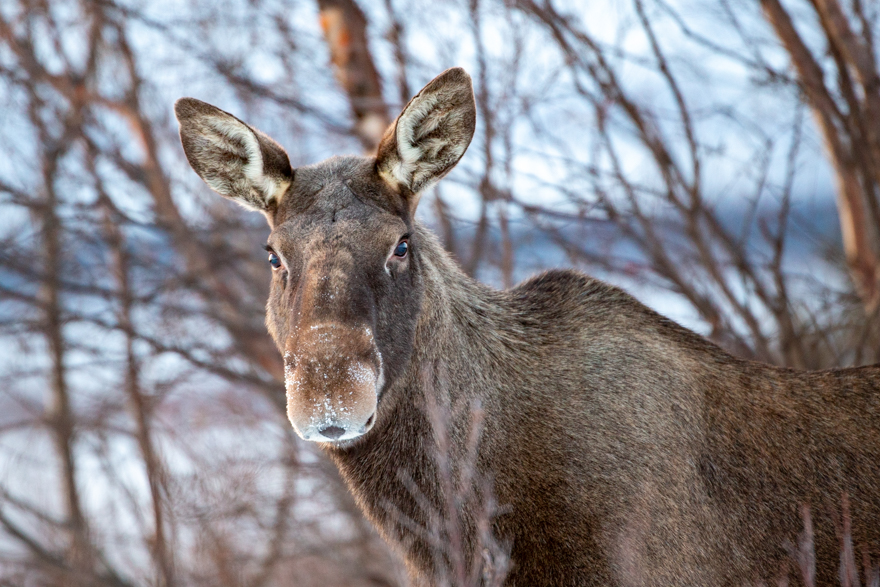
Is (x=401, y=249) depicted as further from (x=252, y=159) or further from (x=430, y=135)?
(x=252, y=159)

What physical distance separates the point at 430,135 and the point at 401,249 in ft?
2.27

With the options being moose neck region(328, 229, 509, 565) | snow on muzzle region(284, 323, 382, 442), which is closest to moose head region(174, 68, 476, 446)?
snow on muzzle region(284, 323, 382, 442)

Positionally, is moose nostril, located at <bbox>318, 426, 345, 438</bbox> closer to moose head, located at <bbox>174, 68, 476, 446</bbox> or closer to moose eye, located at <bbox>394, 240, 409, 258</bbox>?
moose head, located at <bbox>174, 68, 476, 446</bbox>

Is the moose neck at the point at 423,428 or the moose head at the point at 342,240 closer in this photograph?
the moose head at the point at 342,240

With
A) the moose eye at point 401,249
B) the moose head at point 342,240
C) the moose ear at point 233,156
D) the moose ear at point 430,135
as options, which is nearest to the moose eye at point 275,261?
the moose head at point 342,240

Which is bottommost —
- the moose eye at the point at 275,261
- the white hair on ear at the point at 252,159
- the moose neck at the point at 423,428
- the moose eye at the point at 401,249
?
the moose neck at the point at 423,428

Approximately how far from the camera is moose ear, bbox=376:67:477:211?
415cm

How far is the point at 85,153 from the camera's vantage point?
9.04 metres

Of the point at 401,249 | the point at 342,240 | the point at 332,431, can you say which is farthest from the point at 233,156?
the point at 332,431

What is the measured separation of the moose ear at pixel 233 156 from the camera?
427 centimetres

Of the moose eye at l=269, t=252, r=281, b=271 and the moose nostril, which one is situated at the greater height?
the moose eye at l=269, t=252, r=281, b=271

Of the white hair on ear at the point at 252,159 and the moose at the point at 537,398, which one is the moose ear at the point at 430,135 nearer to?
the moose at the point at 537,398

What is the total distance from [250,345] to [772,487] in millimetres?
6042

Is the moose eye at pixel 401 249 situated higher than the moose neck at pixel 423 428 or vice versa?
the moose eye at pixel 401 249
